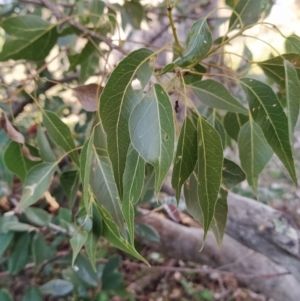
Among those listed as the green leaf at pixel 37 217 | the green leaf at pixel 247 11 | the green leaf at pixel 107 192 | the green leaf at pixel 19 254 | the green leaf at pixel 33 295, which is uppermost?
the green leaf at pixel 247 11

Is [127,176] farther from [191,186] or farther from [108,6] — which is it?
[108,6]

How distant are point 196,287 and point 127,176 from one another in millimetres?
969

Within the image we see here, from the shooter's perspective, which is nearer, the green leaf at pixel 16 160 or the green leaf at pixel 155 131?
the green leaf at pixel 155 131

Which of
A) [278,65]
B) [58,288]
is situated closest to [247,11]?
[278,65]

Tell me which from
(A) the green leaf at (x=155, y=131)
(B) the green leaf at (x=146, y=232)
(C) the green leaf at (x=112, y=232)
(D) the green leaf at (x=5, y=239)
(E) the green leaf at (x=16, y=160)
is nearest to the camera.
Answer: (A) the green leaf at (x=155, y=131)

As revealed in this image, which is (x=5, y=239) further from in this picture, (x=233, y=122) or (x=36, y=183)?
(x=233, y=122)

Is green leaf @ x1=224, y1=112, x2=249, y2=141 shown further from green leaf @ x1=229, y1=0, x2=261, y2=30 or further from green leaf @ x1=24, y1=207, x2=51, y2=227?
green leaf @ x1=24, y1=207, x2=51, y2=227

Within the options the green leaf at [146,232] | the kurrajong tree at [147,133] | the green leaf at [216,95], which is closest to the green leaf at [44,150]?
the kurrajong tree at [147,133]

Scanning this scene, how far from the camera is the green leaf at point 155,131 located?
30cm

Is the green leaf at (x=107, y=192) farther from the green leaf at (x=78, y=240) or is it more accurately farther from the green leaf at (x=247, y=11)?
the green leaf at (x=247, y=11)

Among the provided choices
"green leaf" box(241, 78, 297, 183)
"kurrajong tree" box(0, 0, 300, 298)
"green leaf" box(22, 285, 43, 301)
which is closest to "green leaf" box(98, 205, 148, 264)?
"kurrajong tree" box(0, 0, 300, 298)

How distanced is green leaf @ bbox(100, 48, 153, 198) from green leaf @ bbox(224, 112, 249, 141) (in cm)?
27

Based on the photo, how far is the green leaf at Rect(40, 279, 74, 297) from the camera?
827 mm

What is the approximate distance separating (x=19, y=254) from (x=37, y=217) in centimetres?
10
